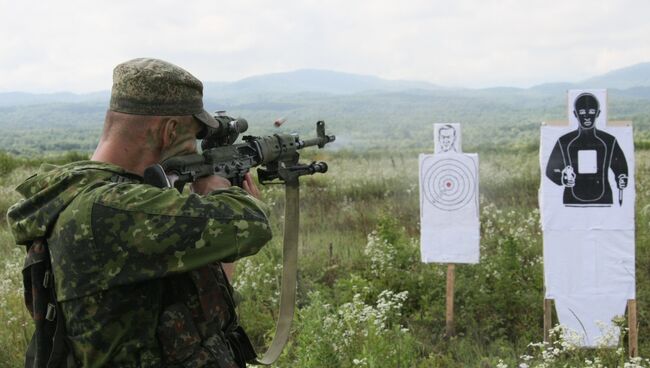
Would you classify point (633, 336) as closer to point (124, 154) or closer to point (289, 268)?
point (289, 268)

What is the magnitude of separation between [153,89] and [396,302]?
397 cm

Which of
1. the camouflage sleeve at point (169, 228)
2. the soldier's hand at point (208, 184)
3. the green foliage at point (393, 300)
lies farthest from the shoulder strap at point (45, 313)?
the green foliage at point (393, 300)

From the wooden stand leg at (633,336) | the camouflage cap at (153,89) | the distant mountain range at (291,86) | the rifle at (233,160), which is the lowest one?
the wooden stand leg at (633,336)

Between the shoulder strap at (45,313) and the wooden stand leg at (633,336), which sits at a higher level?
the shoulder strap at (45,313)

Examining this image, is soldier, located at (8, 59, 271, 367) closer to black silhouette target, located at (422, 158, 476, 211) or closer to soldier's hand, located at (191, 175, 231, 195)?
soldier's hand, located at (191, 175, 231, 195)

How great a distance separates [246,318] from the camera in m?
5.08

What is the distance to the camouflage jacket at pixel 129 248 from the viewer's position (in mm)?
1729

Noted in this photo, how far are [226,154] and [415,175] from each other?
9768 mm

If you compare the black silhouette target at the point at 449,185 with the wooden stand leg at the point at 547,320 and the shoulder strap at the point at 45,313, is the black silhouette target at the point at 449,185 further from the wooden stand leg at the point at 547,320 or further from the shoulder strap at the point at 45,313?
the shoulder strap at the point at 45,313

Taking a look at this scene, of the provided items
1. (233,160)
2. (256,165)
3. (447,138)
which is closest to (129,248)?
(233,160)

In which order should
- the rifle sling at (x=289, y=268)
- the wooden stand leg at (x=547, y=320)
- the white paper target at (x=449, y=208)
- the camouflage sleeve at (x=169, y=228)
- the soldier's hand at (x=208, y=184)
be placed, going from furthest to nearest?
the white paper target at (x=449, y=208) < the wooden stand leg at (x=547, y=320) < the rifle sling at (x=289, y=268) < the soldier's hand at (x=208, y=184) < the camouflage sleeve at (x=169, y=228)

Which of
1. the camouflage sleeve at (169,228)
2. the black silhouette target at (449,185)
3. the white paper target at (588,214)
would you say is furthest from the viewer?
the black silhouette target at (449,185)

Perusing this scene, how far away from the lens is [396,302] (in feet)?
17.9

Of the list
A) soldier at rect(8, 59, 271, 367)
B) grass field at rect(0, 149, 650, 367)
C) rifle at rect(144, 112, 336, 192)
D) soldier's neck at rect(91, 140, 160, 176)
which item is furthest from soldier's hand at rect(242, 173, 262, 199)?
grass field at rect(0, 149, 650, 367)
